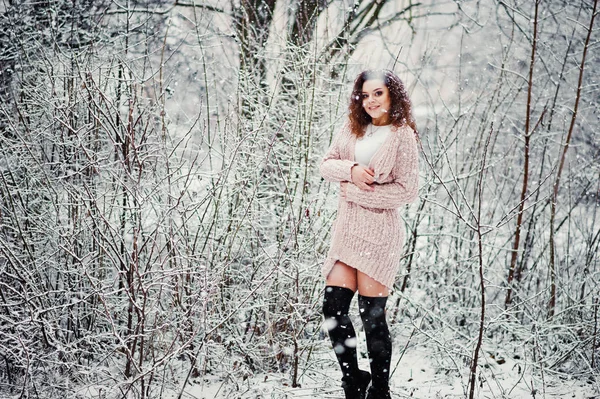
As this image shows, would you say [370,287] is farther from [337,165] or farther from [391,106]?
[391,106]

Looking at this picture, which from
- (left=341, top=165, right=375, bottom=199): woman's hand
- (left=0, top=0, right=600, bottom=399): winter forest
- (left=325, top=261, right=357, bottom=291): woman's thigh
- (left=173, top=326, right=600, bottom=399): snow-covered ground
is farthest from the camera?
(left=173, top=326, right=600, bottom=399): snow-covered ground

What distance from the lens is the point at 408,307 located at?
3873 mm

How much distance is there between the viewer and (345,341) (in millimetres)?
2275

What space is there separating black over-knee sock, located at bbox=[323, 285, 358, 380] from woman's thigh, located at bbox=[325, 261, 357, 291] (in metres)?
0.02

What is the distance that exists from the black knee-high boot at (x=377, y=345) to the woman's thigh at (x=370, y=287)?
2cm

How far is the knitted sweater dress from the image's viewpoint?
87.5 inches

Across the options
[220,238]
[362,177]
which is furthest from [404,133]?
[220,238]

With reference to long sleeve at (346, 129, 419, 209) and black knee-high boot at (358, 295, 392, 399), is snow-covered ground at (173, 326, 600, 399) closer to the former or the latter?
black knee-high boot at (358, 295, 392, 399)

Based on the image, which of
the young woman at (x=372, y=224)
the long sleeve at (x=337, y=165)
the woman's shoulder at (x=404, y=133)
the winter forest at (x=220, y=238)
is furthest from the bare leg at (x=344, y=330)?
the woman's shoulder at (x=404, y=133)

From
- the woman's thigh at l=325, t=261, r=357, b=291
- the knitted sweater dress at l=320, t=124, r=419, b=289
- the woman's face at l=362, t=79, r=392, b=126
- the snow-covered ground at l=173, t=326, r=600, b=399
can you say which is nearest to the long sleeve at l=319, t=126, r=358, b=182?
the knitted sweater dress at l=320, t=124, r=419, b=289

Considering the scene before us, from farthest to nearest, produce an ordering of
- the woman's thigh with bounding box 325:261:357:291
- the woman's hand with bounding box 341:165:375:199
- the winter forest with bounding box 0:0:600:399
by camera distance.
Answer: the winter forest with bounding box 0:0:600:399 → the woman's thigh with bounding box 325:261:357:291 → the woman's hand with bounding box 341:165:375:199

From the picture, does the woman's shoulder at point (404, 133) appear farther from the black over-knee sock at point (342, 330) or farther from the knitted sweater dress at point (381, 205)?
the black over-knee sock at point (342, 330)

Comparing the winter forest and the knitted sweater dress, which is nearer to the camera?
the knitted sweater dress

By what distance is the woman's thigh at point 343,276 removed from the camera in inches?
90.7
